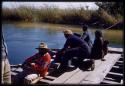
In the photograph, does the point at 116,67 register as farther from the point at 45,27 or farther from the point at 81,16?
the point at 45,27

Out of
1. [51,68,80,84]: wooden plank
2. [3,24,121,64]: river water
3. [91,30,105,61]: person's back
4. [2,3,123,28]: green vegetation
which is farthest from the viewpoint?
[2,3,123,28]: green vegetation

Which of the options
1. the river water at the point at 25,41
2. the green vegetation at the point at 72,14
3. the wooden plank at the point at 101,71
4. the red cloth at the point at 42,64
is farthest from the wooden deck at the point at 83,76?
the green vegetation at the point at 72,14

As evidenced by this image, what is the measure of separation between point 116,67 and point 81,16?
8.64 meters

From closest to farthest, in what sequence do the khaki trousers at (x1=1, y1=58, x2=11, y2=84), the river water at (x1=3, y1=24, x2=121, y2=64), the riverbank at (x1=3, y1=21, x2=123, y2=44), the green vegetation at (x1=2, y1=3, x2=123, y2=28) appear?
1. the khaki trousers at (x1=1, y1=58, x2=11, y2=84)
2. the river water at (x1=3, y1=24, x2=121, y2=64)
3. the green vegetation at (x1=2, y1=3, x2=123, y2=28)
4. the riverbank at (x1=3, y1=21, x2=123, y2=44)

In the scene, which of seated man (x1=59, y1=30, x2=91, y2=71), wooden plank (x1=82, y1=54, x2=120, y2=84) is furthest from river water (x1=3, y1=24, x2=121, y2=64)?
seated man (x1=59, y1=30, x2=91, y2=71)

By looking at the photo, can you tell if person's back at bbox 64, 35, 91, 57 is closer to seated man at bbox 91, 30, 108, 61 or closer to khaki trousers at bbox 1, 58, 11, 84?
seated man at bbox 91, 30, 108, 61

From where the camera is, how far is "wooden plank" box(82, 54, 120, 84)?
596 cm

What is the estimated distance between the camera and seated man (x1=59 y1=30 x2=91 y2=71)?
6500 millimetres

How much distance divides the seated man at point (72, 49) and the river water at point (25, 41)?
4687 millimetres

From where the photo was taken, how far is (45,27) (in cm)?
2002

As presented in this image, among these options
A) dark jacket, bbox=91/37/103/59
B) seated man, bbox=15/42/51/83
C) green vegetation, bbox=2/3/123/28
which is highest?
green vegetation, bbox=2/3/123/28

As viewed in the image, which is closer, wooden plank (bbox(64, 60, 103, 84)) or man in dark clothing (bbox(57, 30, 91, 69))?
wooden plank (bbox(64, 60, 103, 84))

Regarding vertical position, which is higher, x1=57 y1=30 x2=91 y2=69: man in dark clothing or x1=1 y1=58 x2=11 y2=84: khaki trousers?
x1=57 y1=30 x2=91 y2=69: man in dark clothing

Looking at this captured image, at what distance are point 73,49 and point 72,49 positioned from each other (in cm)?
3
